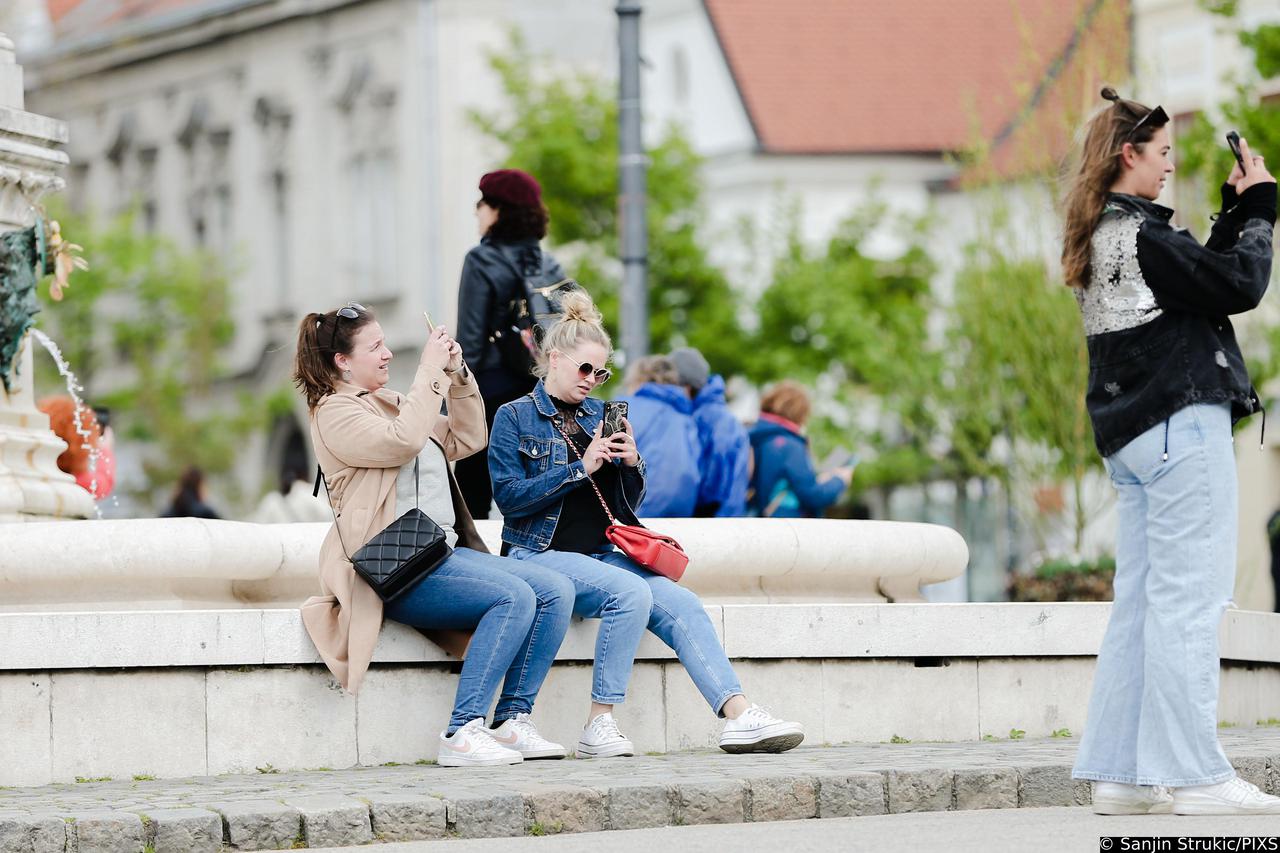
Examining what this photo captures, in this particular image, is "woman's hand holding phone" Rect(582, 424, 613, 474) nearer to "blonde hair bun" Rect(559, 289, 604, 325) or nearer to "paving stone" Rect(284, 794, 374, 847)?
"blonde hair bun" Rect(559, 289, 604, 325)

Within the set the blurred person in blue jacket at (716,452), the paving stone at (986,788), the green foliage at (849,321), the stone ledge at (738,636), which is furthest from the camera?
the green foliage at (849,321)

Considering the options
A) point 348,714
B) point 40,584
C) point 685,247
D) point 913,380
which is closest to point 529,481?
point 348,714

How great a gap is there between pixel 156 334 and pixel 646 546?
33962 mm

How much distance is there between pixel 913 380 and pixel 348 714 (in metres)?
18.8

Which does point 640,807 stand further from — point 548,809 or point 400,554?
point 400,554

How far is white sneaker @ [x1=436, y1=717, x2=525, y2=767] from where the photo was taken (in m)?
9.16

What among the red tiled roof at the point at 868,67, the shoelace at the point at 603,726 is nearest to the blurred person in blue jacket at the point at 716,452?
the shoelace at the point at 603,726

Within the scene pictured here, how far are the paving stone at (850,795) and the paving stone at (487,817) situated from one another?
99 centimetres

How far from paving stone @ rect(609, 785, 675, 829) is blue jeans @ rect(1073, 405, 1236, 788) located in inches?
47.7

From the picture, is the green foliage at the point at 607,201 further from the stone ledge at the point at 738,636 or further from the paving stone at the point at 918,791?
the paving stone at the point at 918,791

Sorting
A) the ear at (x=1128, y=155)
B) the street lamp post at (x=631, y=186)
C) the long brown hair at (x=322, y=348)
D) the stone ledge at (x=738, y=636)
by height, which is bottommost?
the stone ledge at (x=738, y=636)

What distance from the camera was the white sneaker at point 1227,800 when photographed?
7.66m

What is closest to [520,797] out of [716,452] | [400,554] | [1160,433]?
[400,554]

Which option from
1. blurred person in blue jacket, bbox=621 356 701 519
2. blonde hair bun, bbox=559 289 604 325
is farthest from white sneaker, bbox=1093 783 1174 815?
blurred person in blue jacket, bbox=621 356 701 519
